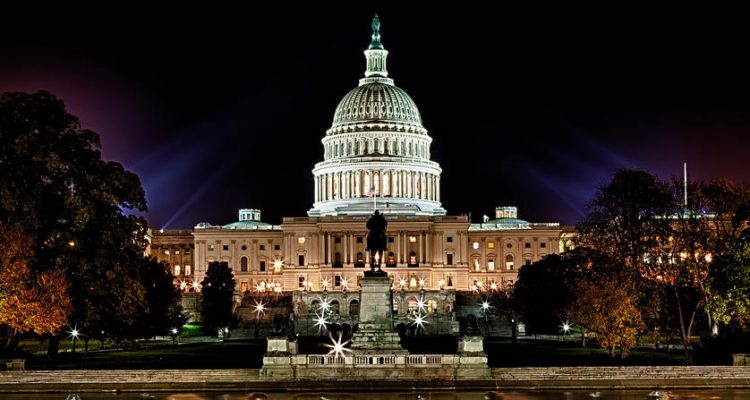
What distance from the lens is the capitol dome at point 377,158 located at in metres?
184

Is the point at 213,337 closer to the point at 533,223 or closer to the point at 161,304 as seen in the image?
the point at 161,304

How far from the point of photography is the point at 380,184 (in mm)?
184000

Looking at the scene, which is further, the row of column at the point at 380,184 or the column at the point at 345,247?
the row of column at the point at 380,184

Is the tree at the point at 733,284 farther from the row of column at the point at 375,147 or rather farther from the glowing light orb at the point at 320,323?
the row of column at the point at 375,147

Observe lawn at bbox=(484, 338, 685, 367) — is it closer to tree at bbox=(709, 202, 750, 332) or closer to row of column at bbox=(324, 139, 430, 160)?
tree at bbox=(709, 202, 750, 332)

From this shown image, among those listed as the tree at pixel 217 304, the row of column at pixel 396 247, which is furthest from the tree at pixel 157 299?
the row of column at pixel 396 247

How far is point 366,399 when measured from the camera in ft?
155

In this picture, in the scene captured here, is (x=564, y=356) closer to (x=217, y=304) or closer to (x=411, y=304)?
(x=217, y=304)

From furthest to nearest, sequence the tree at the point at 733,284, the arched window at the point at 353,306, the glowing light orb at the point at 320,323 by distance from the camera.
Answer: the arched window at the point at 353,306, the glowing light orb at the point at 320,323, the tree at the point at 733,284

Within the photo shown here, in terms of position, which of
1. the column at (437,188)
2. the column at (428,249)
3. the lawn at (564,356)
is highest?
the column at (437,188)

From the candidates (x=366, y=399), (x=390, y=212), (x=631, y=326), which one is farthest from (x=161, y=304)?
Answer: (x=390, y=212)

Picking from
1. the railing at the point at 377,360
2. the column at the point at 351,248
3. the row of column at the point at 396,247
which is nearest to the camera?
the railing at the point at 377,360

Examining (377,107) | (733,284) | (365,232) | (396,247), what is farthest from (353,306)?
(733,284)

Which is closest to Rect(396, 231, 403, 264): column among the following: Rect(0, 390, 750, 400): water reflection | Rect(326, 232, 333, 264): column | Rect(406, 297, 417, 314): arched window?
Rect(326, 232, 333, 264): column
